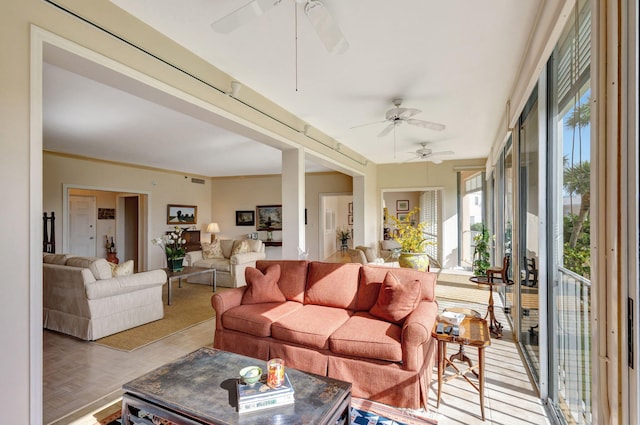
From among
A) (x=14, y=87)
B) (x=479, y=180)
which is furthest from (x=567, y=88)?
(x=479, y=180)

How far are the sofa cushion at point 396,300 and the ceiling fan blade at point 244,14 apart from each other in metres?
2.25

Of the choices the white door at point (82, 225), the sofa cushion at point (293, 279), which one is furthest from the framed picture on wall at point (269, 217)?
the sofa cushion at point (293, 279)

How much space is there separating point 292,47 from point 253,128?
3.57ft

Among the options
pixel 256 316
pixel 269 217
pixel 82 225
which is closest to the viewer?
pixel 256 316

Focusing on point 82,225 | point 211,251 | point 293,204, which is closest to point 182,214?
point 211,251

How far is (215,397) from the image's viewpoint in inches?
65.6

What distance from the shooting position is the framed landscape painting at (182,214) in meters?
8.32

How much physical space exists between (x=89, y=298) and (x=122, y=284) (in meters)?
0.36

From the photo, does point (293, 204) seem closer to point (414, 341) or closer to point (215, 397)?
point (414, 341)

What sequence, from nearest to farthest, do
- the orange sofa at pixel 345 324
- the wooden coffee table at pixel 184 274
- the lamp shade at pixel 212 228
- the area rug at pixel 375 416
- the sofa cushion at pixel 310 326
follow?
the area rug at pixel 375 416 < the orange sofa at pixel 345 324 < the sofa cushion at pixel 310 326 < the wooden coffee table at pixel 184 274 < the lamp shade at pixel 212 228

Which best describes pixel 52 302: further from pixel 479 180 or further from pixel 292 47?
pixel 479 180

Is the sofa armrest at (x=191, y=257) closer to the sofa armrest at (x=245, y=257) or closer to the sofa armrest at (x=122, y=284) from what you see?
the sofa armrest at (x=245, y=257)

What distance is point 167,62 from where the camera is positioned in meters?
2.50

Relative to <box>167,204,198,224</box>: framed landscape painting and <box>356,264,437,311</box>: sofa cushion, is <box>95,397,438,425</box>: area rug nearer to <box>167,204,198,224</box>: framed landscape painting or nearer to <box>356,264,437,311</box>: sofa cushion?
<box>356,264,437,311</box>: sofa cushion
